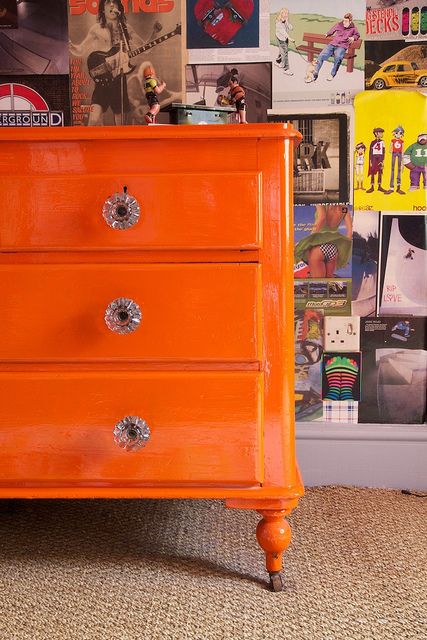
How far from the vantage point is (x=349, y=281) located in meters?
1.86

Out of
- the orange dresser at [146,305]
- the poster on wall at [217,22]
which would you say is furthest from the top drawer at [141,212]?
the poster on wall at [217,22]

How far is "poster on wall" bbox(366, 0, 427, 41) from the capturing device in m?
1.78

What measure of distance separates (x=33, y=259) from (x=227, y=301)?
36 cm

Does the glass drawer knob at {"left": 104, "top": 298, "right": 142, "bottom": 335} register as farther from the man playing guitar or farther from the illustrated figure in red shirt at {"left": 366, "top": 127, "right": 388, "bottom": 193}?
the illustrated figure in red shirt at {"left": 366, "top": 127, "right": 388, "bottom": 193}

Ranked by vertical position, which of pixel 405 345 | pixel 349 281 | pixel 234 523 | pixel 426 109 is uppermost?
pixel 426 109

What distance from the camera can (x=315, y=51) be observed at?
71.1 inches

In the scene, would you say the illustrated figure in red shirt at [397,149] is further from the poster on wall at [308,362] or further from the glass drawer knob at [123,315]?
the glass drawer knob at [123,315]

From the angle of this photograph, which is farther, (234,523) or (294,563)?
(234,523)

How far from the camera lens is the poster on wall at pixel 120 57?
182 cm

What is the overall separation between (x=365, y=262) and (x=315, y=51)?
21.9 inches

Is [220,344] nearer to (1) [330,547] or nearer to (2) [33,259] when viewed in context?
(2) [33,259]

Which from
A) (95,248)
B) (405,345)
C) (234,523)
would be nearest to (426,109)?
(405,345)

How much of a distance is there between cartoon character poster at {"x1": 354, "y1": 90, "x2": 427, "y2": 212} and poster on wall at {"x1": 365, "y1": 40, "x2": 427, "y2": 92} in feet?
0.08

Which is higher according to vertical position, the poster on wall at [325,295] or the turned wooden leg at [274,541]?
the poster on wall at [325,295]
